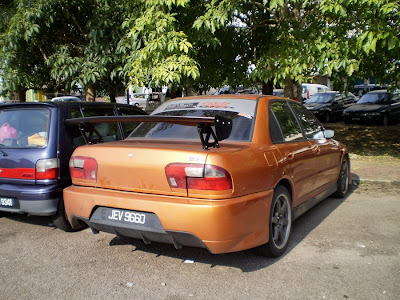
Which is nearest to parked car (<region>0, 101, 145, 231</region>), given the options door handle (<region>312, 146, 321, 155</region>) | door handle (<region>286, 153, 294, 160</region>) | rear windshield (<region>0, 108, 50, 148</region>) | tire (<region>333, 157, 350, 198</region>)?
rear windshield (<region>0, 108, 50, 148</region>)

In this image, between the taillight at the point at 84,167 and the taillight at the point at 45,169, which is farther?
the taillight at the point at 45,169

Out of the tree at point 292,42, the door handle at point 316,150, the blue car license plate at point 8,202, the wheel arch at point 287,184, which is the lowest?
the blue car license plate at point 8,202

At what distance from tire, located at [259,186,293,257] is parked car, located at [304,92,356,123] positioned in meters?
14.6

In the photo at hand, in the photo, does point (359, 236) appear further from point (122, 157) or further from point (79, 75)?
point (79, 75)

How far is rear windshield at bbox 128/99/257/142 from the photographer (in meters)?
3.82

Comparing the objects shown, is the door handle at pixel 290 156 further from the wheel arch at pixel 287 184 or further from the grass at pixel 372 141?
the grass at pixel 372 141

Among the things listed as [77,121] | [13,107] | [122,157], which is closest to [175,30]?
[13,107]

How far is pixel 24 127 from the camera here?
468 centimetres

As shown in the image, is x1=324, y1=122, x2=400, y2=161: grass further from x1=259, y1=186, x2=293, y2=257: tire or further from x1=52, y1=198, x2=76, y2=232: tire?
x1=52, y1=198, x2=76, y2=232: tire

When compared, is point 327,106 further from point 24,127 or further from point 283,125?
point 24,127

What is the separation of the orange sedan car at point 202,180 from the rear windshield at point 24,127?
0.99 m

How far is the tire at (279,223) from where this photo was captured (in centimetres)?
→ 357

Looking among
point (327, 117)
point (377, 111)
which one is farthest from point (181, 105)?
point (327, 117)

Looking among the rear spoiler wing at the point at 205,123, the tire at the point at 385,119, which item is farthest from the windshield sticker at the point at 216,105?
the tire at the point at 385,119
